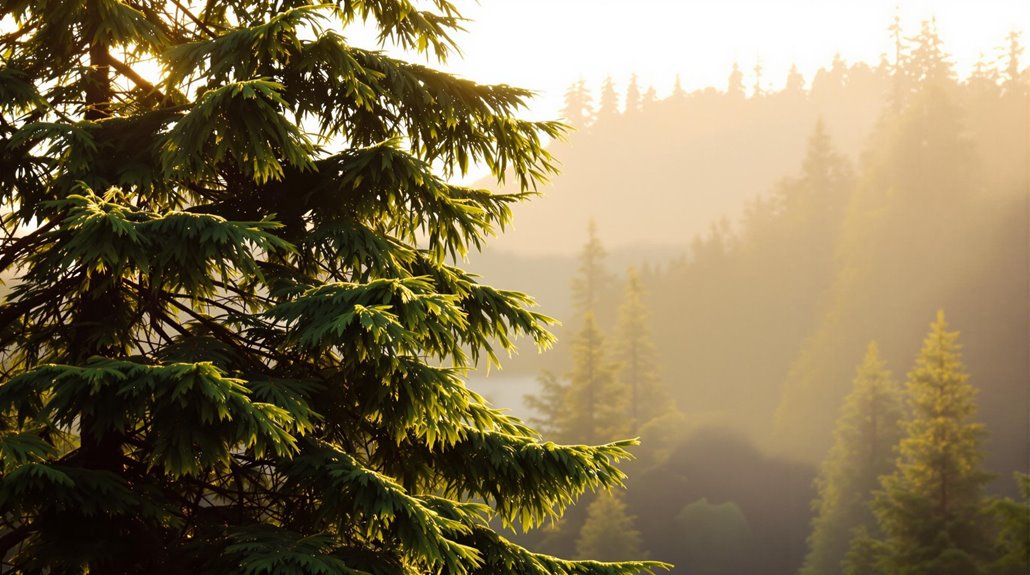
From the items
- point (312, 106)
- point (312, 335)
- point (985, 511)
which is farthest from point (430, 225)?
point (985, 511)

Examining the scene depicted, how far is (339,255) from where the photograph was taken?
5.60 metres

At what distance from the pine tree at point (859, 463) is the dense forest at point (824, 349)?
0.10 metres

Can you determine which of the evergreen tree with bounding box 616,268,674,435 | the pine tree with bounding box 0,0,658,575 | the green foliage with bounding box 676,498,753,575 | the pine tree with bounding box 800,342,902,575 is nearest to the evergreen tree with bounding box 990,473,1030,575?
the pine tree with bounding box 0,0,658,575

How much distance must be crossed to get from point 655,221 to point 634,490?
295ft

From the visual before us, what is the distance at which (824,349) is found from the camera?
55.7 metres

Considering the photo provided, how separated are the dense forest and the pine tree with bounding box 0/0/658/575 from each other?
21.4m

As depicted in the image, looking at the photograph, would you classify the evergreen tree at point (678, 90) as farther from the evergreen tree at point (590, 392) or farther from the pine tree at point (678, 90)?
the evergreen tree at point (590, 392)

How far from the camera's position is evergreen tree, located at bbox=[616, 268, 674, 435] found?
52594mm

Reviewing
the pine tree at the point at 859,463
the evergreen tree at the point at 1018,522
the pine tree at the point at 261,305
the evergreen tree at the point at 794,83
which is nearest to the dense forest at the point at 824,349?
the pine tree at the point at 859,463

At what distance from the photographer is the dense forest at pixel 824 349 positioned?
37.5 metres

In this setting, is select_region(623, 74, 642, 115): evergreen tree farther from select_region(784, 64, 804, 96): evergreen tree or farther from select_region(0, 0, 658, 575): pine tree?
select_region(0, 0, 658, 575): pine tree

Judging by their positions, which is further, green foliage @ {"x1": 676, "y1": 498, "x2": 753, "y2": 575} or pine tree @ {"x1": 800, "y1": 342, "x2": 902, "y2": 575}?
green foliage @ {"x1": 676, "y1": 498, "x2": 753, "y2": 575}

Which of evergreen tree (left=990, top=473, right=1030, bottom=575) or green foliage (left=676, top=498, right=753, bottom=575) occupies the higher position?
evergreen tree (left=990, top=473, right=1030, bottom=575)

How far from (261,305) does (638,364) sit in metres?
48.3
